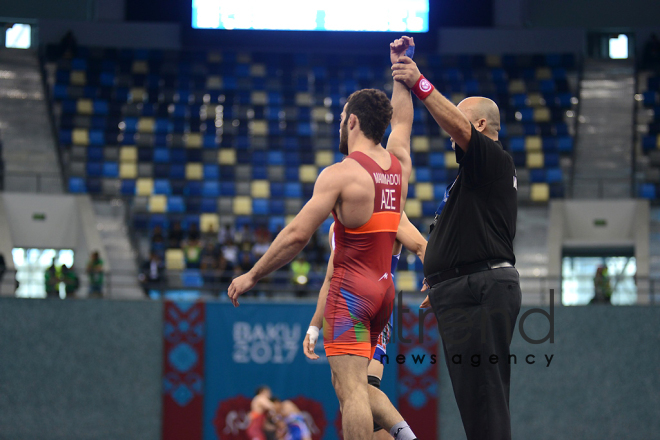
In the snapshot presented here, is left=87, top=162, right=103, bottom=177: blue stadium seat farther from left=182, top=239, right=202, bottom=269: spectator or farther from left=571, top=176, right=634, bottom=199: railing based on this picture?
left=571, top=176, right=634, bottom=199: railing

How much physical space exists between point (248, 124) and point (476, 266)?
1591 centimetres

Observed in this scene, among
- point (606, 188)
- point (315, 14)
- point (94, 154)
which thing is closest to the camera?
point (606, 188)

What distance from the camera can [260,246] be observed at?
1395 centimetres

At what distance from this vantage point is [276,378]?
11594mm

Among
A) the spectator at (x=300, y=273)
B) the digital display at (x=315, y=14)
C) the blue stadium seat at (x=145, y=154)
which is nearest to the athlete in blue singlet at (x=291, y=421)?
the spectator at (x=300, y=273)

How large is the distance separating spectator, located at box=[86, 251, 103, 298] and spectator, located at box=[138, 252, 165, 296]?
0.75m

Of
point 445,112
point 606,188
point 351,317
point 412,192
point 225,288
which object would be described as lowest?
point 225,288

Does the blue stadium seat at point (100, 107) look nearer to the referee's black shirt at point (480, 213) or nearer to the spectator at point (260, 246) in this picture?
the spectator at point (260, 246)

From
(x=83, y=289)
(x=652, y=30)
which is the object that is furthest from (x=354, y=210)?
(x=652, y=30)

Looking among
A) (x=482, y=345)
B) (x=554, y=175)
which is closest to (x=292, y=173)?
(x=554, y=175)

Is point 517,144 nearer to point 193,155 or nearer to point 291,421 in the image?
point 193,155

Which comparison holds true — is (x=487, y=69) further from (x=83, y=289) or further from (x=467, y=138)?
(x=467, y=138)

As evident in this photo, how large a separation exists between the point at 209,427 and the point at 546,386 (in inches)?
204

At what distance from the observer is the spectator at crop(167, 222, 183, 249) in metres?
14.9
